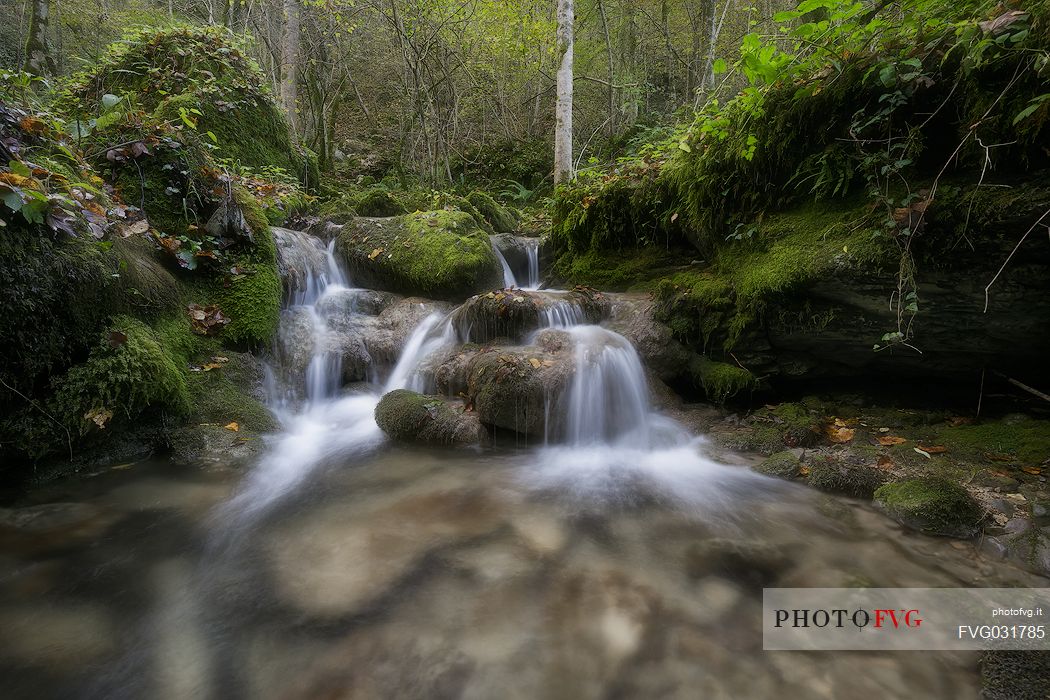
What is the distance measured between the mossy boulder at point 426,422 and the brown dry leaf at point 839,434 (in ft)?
9.91

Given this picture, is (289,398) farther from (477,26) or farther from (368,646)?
(477,26)

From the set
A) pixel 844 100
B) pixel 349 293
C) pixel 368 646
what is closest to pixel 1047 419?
pixel 844 100

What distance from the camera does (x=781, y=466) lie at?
3631 mm

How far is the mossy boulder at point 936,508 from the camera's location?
107 inches

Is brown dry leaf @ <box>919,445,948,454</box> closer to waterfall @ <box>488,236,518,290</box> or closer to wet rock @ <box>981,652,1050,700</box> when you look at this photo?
wet rock @ <box>981,652,1050,700</box>

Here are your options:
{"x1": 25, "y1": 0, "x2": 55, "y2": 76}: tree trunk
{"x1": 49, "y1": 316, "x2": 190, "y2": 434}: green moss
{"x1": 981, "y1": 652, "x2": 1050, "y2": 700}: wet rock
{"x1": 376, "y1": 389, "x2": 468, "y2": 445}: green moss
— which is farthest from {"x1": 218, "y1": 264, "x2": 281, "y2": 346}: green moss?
{"x1": 25, "y1": 0, "x2": 55, "y2": 76}: tree trunk

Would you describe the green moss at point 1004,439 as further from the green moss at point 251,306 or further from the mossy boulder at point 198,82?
the mossy boulder at point 198,82

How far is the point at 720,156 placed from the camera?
457cm

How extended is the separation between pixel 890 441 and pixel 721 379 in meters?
1.38

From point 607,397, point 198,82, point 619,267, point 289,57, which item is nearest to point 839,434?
point 607,397

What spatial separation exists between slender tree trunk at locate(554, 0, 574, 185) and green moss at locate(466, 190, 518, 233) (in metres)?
1.38

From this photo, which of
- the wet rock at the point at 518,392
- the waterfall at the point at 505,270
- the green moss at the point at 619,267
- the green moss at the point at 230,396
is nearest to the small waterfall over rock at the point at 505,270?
the waterfall at the point at 505,270

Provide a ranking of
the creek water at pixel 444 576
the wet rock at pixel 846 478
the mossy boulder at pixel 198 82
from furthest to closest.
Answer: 1. the mossy boulder at pixel 198 82
2. the wet rock at pixel 846 478
3. the creek water at pixel 444 576

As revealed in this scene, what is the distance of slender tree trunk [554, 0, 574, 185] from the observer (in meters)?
8.64
